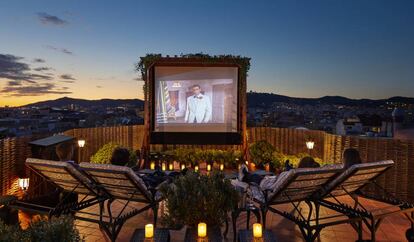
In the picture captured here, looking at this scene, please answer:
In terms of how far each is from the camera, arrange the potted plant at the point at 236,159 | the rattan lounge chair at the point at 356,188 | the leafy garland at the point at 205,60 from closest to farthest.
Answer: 1. the rattan lounge chair at the point at 356,188
2. the potted plant at the point at 236,159
3. the leafy garland at the point at 205,60

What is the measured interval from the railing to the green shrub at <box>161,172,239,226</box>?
11.1ft

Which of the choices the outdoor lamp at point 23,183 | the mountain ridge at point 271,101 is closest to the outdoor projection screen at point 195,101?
the outdoor lamp at point 23,183

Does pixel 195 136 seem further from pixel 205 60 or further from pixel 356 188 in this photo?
pixel 356 188

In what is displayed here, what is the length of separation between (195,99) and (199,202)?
292 inches

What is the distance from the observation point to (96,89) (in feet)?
59.1

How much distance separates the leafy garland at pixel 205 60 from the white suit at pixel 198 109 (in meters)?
1.22

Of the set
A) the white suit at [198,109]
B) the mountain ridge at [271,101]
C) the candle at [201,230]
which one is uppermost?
the mountain ridge at [271,101]

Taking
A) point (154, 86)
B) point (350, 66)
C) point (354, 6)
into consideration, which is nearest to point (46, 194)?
point (154, 86)

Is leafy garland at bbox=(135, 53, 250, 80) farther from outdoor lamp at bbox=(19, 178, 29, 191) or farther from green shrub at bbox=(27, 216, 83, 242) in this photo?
green shrub at bbox=(27, 216, 83, 242)

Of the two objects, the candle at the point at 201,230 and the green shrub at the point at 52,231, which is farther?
the candle at the point at 201,230

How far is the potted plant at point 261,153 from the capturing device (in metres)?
8.66

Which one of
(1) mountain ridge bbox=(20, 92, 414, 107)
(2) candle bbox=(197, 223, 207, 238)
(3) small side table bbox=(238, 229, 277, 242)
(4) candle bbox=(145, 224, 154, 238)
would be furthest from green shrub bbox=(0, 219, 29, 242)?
(1) mountain ridge bbox=(20, 92, 414, 107)

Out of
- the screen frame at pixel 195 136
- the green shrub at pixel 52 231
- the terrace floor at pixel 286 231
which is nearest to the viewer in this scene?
the green shrub at pixel 52 231

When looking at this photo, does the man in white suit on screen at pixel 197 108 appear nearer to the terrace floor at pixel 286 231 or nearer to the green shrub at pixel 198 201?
the terrace floor at pixel 286 231
